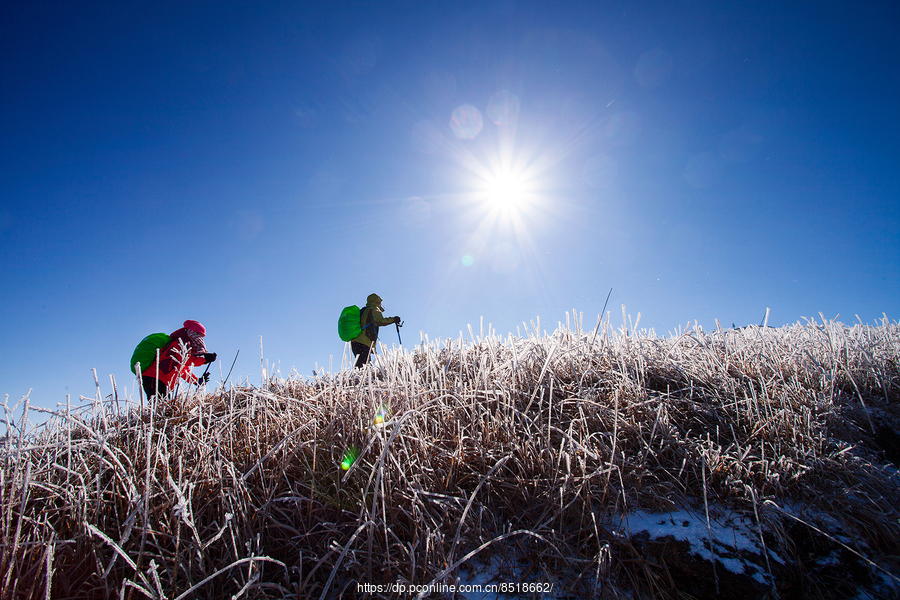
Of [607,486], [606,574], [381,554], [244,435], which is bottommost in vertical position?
[606,574]

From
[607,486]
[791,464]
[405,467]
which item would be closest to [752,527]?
[791,464]

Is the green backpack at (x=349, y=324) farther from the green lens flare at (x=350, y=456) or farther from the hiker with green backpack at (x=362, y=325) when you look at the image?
the green lens flare at (x=350, y=456)

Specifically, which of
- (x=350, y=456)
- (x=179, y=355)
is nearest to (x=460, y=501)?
(x=350, y=456)

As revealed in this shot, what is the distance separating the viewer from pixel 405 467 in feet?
7.41

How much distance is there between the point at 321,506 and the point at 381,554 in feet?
1.77

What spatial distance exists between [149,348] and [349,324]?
13.3 feet

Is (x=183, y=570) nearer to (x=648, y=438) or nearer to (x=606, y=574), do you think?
(x=606, y=574)

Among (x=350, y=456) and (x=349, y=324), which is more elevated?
(x=349, y=324)

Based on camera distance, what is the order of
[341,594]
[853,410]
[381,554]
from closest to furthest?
[341,594] → [381,554] → [853,410]

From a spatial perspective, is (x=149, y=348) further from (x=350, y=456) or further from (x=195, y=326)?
(x=350, y=456)

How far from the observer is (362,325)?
9141 mm

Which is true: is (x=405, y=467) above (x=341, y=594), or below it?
above

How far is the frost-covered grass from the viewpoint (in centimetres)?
175

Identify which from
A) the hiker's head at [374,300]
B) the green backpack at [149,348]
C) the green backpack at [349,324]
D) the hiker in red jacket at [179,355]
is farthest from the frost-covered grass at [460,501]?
the hiker's head at [374,300]
